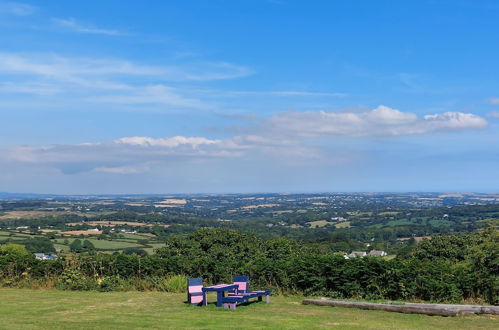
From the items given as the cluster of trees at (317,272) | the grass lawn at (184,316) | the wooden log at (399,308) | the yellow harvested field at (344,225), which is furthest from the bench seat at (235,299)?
the yellow harvested field at (344,225)

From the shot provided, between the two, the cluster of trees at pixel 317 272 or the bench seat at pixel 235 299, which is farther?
the cluster of trees at pixel 317 272

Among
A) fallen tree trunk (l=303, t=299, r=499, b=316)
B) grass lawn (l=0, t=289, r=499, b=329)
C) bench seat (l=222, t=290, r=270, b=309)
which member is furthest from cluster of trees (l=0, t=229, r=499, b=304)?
bench seat (l=222, t=290, r=270, b=309)

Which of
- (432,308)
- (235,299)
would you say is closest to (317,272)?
(235,299)

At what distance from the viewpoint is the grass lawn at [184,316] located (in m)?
11.1

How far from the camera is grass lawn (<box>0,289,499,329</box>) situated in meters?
11.1

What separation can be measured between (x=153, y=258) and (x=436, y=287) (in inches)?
393

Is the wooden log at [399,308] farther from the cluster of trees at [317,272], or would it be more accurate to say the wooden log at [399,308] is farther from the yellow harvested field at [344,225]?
the yellow harvested field at [344,225]

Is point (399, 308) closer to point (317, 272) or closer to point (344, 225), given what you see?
point (317, 272)

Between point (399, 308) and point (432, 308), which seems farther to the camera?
point (399, 308)

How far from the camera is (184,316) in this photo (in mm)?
12383

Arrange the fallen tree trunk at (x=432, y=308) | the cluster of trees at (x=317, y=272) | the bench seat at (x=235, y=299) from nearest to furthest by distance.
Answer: the fallen tree trunk at (x=432, y=308) < the bench seat at (x=235, y=299) < the cluster of trees at (x=317, y=272)

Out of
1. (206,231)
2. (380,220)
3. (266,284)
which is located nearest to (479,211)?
(380,220)

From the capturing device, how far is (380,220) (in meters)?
168

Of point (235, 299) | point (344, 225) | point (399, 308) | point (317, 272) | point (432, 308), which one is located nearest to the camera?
point (432, 308)
